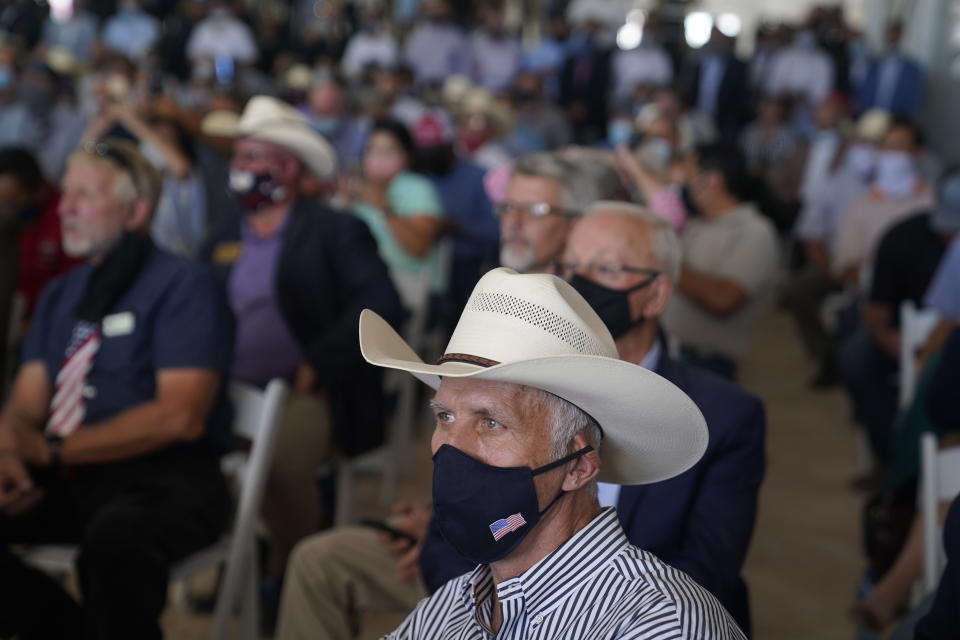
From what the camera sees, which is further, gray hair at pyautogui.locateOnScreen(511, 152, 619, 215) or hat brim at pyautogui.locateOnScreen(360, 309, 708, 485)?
gray hair at pyautogui.locateOnScreen(511, 152, 619, 215)

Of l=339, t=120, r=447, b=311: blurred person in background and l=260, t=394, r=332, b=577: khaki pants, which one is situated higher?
l=339, t=120, r=447, b=311: blurred person in background

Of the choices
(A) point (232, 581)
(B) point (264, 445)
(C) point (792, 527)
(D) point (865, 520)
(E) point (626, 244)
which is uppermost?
(E) point (626, 244)

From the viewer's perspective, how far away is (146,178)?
2986 millimetres

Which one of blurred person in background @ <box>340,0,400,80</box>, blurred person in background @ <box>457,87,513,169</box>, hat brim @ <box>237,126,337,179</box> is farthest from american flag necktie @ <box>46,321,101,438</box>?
blurred person in background @ <box>340,0,400,80</box>

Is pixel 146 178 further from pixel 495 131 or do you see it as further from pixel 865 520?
pixel 495 131

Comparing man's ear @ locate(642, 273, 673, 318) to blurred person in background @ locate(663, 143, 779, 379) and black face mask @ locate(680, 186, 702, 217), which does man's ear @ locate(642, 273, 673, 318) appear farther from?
black face mask @ locate(680, 186, 702, 217)

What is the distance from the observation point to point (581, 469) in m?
1.59

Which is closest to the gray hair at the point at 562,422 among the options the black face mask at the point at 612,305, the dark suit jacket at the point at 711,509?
the dark suit jacket at the point at 711,509

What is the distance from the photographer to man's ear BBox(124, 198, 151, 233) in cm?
295

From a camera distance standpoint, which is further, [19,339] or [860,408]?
[860,408]

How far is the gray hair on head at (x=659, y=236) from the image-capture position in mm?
2557

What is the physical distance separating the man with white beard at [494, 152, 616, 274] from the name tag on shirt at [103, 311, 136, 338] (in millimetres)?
1039

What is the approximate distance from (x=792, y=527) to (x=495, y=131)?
372cm

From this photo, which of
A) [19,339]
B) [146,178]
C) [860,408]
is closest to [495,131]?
[860,408]
